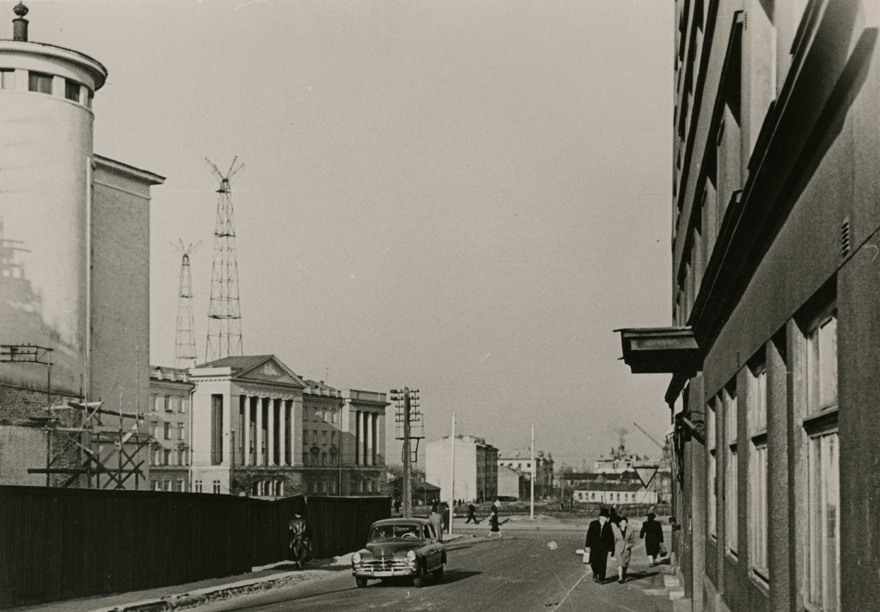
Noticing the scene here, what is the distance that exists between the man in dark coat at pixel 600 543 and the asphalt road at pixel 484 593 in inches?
15.3

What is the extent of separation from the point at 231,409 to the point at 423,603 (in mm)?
87555

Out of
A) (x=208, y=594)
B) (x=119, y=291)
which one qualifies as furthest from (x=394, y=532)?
(x=119, y=291)

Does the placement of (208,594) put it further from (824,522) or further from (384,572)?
(824,522)

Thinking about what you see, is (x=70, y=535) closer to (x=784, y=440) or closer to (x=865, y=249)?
(x=784, y=440)

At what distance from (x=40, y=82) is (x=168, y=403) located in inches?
2499

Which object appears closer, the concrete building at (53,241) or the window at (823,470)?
the window at (823,470)

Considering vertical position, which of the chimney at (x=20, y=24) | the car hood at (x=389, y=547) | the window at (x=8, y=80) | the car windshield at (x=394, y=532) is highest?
the chimney at (x=20, y=24)

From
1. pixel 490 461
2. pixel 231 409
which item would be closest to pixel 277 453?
pixel 231 409

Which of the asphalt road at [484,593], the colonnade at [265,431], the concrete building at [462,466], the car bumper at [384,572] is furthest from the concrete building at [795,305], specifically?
the concrete building at [462,466]

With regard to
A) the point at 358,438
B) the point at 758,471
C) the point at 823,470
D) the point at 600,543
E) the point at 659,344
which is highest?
the point at 659,344

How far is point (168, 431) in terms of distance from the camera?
323ft

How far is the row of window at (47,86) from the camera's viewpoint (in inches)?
1489

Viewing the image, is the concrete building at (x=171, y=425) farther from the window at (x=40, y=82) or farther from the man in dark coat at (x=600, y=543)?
the man in dark coat at (x=600, y=543)

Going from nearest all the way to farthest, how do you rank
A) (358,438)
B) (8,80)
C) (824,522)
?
1. (824,522)
2. (8,80)
3. (358,438)
